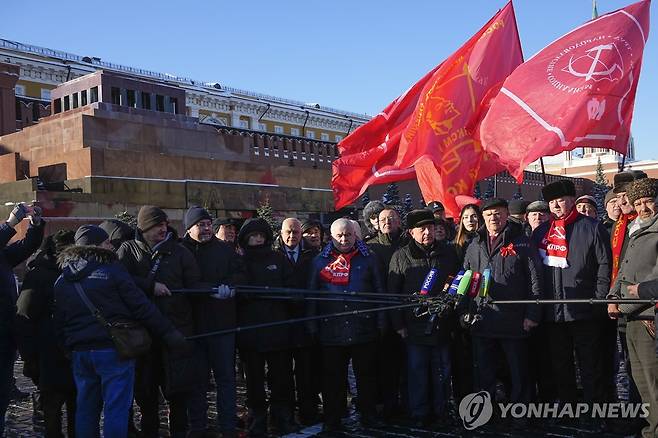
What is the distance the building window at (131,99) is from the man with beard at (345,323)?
1283 cm

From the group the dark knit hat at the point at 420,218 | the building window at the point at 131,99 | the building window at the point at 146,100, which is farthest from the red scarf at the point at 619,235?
the building window at the point at 146,100

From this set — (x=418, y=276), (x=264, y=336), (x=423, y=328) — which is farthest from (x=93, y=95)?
(x=423, y=328)

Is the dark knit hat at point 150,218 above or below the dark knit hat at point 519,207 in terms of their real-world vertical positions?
below

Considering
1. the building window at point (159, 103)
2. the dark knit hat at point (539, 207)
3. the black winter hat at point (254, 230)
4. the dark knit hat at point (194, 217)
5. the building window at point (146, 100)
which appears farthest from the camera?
the building window at point (159, 103)

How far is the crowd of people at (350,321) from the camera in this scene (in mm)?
4445

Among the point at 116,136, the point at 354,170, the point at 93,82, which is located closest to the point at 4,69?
the point at 93,82

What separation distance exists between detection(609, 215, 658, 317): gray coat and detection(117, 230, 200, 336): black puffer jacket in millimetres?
2694

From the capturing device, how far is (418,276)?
5.03 m

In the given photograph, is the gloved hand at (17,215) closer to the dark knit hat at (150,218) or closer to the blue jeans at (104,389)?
the dark knit hat at (150,218)

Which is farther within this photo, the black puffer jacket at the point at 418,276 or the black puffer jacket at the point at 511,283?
the black puffer jacket at the point at 418,276

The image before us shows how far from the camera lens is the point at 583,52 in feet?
20.5

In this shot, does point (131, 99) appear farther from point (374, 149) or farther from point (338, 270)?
point (338, 270)

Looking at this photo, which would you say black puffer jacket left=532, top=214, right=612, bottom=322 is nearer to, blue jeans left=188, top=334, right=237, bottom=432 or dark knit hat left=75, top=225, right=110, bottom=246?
blue jeans left=188, top=334, right=237, bottom=432

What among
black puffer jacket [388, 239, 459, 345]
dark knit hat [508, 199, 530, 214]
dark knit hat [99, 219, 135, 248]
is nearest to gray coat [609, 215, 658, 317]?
black puffer jacket [388, 239, 459, 345]
